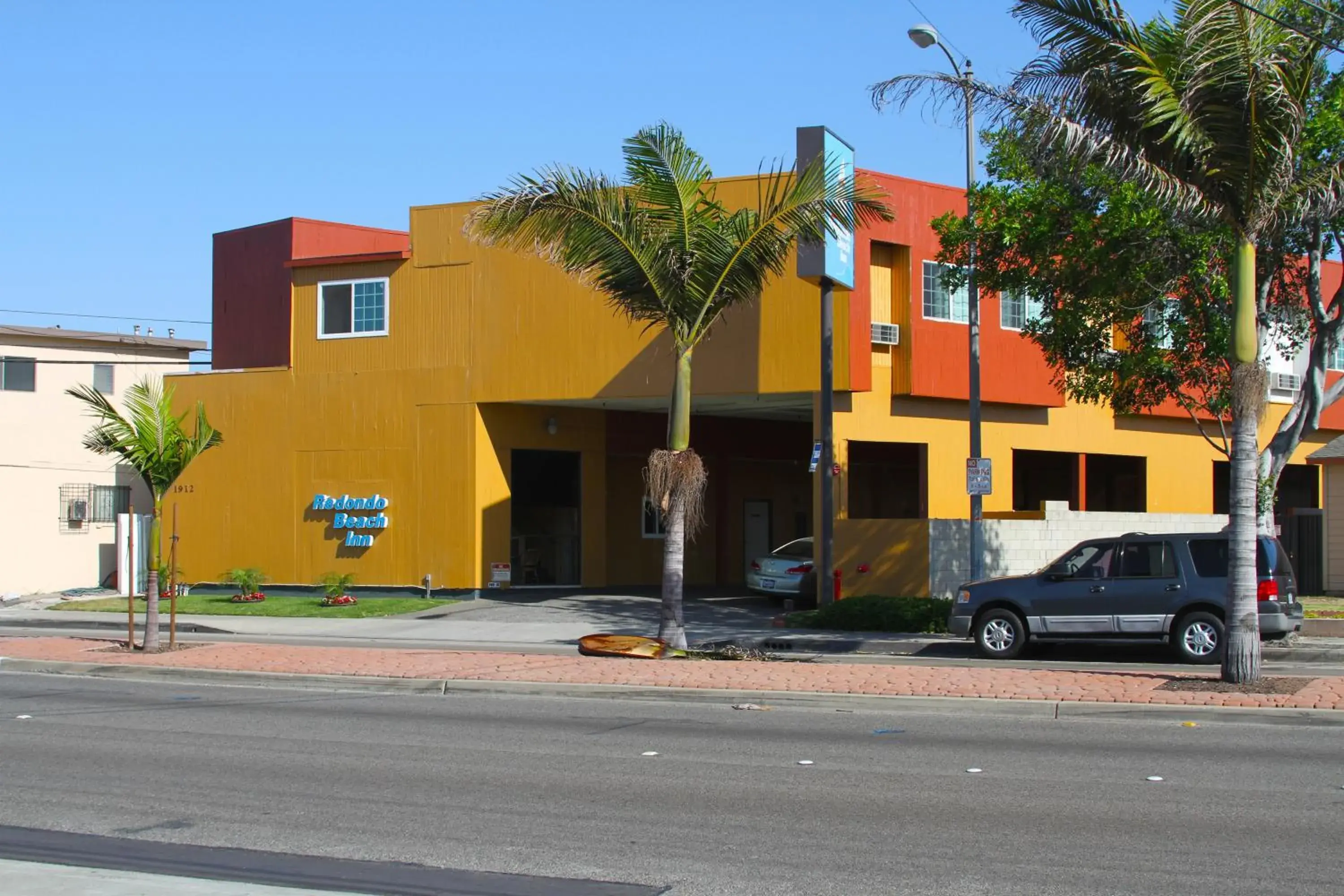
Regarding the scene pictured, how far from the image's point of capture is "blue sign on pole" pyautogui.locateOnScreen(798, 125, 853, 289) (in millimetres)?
22141

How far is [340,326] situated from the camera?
31375mm

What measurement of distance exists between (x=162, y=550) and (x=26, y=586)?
4401 mm

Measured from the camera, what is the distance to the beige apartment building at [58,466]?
34.3 metres

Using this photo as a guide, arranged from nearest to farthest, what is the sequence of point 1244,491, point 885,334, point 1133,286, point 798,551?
point 1244,491
point 1133,286
point 885,334
point 798,551

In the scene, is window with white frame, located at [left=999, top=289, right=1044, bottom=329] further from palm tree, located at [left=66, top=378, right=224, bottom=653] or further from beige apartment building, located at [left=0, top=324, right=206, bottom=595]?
beige apartment building, located at [left=0, top=324, right=206, bottom=595]

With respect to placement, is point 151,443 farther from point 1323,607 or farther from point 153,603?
point 1323,607

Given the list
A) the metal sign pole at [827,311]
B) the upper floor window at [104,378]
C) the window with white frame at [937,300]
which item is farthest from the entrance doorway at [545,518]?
the upper floor window at [104,378]

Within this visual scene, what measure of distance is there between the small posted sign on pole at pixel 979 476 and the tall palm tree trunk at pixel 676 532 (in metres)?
6.40

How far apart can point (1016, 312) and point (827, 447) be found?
692 cm

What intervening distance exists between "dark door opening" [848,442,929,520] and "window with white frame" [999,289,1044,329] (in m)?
5.66

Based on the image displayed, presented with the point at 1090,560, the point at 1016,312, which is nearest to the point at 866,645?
the point at 1090,560

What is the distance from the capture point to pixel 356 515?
3073 centimetres

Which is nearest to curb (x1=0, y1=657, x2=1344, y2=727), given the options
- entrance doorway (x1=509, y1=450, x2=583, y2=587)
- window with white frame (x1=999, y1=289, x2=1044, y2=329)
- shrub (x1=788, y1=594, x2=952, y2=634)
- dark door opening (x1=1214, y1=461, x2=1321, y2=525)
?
shrub (x1=788, y1=594, x2=952, y2=634)

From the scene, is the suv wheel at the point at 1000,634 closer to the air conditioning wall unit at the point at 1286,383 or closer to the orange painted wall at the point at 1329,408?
the orange painted wall at the point at 1329,408
